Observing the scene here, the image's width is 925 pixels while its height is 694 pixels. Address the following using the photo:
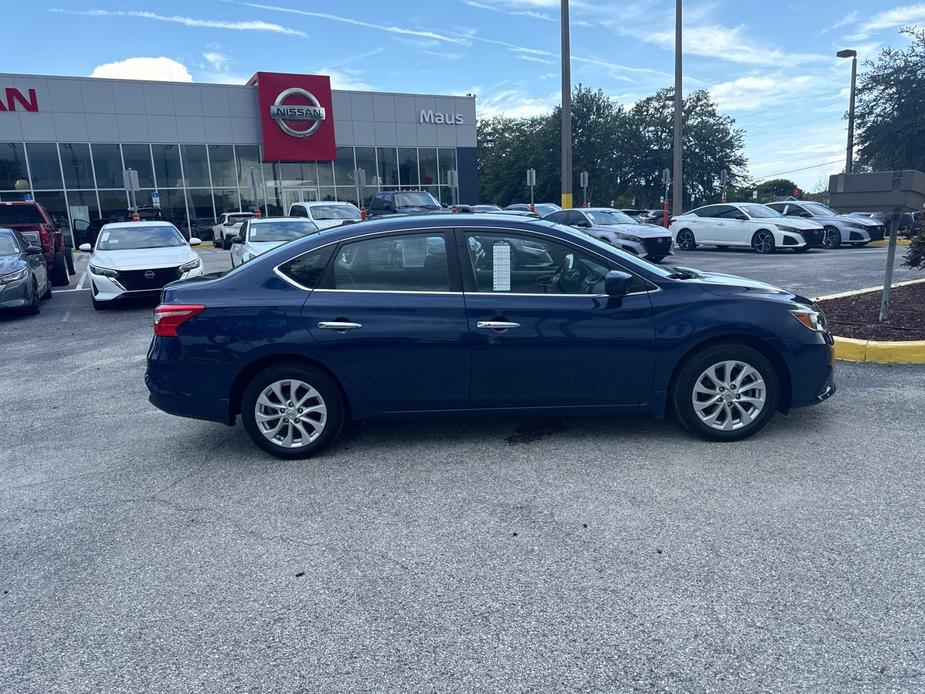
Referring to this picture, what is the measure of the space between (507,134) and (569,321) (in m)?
71.1

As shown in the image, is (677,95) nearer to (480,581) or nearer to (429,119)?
(429,119)

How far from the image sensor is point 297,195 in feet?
117

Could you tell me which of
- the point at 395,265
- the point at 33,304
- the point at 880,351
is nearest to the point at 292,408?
the point at 395,265

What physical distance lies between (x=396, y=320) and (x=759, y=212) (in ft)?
59.2

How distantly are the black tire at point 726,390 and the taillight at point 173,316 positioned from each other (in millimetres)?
3354

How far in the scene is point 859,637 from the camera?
2.79 meters

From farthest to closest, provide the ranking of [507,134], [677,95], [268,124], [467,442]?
[507,134]
[268,124]
[677,95]
[467,442]

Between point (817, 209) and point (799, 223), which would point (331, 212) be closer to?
point (799, 223)

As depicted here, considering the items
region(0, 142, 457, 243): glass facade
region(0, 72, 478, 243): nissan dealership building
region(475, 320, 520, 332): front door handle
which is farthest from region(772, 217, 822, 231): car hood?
region(0, 142, 457, 243): glass facade

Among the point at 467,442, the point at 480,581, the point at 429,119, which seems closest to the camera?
the point at 480,581

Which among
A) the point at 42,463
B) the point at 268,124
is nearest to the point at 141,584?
the point at 42,463

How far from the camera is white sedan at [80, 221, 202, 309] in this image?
38.2 feet

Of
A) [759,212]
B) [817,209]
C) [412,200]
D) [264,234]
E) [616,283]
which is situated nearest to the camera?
[616,283]

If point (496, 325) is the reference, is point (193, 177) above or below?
above
